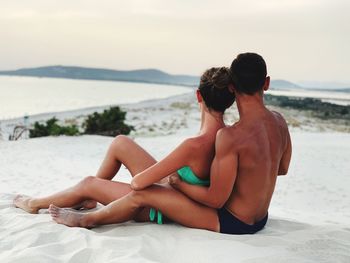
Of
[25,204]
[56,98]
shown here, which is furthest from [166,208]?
[56,98]

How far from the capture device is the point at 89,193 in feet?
12.9

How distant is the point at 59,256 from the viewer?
10.0 feet

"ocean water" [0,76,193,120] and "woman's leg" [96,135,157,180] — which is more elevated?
"woman's leg" [96,135,157,180]

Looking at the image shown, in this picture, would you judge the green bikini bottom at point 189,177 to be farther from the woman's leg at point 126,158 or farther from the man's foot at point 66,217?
the man's foot at point 66,217

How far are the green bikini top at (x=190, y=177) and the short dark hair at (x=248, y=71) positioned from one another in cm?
63

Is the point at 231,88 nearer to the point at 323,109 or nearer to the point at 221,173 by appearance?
the point at 221,173

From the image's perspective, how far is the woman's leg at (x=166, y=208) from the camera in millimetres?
3461

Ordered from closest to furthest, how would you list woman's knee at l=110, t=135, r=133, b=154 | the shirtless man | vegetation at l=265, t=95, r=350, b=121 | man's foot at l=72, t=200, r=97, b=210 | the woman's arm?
1. the shirtless man
2. the woman's arm
3. woman's knee at l=110, t=135, r=133, b=154
4. man's foot at l=72, t=200, r=97, b=210
5. vegetation at l=265, t=95, r=350, b=121

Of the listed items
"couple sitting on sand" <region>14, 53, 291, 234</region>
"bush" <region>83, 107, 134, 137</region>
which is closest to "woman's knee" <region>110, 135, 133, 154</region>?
"couple sitting on sand" <region>14, 53, 291, 234</region>

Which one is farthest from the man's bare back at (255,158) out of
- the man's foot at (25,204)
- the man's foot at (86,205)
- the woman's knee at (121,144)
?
the man's foot at (25,204)

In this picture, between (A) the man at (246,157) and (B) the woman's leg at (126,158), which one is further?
(B) the woman's leg at (126,158)

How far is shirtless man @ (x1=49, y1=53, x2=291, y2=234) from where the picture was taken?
3170 mm

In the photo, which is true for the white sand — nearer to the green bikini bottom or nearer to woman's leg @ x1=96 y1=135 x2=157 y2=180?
the green bikini bottom

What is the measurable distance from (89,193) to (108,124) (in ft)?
32.4
